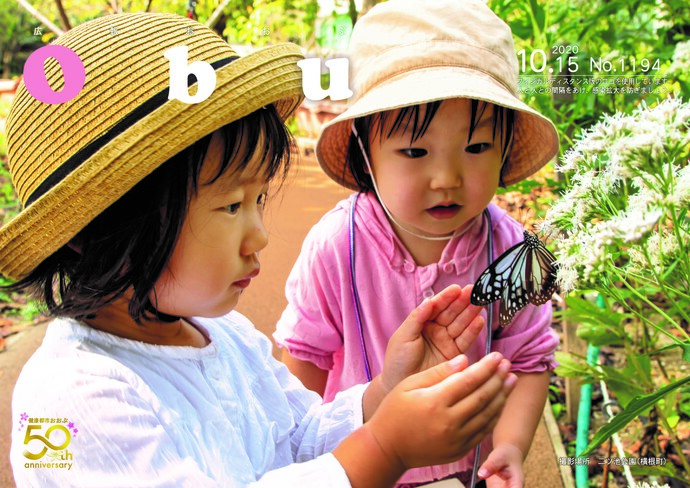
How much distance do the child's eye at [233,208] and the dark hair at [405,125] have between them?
0.44m

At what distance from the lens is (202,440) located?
40.3 inches

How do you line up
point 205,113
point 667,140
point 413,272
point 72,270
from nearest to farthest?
point 667,140, point 205,113, point 72,270, point 413,272

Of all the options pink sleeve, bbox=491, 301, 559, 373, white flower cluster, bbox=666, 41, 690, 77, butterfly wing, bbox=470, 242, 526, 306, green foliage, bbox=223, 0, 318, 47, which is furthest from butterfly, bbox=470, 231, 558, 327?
green foliage, bbox=223, 0, 318, 47

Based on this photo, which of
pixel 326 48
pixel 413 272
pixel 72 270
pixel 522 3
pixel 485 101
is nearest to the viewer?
pixel 72 270

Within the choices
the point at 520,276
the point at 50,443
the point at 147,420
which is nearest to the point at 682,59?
the point at 520,276

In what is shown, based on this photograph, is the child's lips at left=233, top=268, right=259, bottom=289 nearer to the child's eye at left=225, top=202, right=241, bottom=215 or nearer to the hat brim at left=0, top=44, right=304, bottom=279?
the child's eye at left=225, top=202, right=241, bottom=215

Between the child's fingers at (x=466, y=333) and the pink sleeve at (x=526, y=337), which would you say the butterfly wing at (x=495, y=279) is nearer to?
the child's fingers at (x=466, y=333)

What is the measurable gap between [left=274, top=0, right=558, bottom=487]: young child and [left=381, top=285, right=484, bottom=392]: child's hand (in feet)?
0.78

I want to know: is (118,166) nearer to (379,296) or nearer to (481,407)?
(481,407)

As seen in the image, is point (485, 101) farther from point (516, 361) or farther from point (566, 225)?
point (516, 361)

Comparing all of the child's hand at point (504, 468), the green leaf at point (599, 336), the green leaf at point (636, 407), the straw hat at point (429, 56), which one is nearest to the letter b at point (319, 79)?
the straw hat at point (429, 56)

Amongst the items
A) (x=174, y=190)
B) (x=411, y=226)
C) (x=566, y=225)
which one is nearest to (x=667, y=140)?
(x=566, y=225)

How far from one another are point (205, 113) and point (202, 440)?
508mm

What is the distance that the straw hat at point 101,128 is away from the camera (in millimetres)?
900
